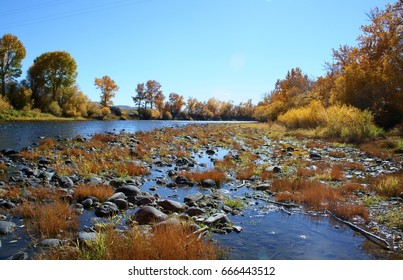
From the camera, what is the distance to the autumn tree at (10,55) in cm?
5222

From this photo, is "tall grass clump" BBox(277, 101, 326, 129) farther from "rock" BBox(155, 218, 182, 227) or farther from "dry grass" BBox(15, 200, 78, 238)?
"dry grass" BBox(15, 200, 78, 238)

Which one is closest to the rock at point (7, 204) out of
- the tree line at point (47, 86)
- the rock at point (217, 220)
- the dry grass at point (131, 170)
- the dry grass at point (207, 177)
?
the dry grass at point (131, 170)

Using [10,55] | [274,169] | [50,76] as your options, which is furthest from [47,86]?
[274,169]

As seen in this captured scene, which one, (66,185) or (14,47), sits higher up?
(14,47)

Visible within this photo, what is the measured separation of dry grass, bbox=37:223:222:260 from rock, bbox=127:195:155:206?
299 centimetres

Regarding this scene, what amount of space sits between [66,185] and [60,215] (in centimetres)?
316

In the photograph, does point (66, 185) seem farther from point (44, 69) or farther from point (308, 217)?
point (44, 69)

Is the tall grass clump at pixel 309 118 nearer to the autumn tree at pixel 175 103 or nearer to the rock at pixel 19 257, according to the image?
the rock at pixel 19 257

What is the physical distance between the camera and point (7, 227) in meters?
5.42

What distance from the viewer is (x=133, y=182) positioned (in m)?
9.57

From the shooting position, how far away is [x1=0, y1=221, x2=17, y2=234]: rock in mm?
5319

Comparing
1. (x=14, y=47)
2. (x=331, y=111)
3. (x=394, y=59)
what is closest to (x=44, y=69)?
(x=14, y=47)

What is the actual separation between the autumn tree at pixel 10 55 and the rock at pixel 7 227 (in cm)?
5801

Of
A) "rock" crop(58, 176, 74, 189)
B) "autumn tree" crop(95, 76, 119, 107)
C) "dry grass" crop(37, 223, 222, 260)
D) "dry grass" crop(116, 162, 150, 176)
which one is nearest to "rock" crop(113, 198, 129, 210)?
"rock" crop(58, 176, 74, 189)
